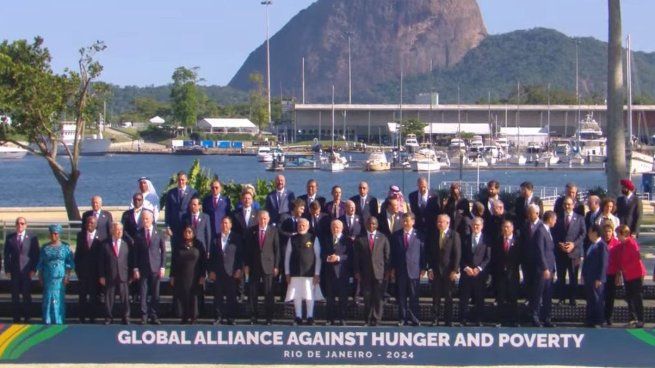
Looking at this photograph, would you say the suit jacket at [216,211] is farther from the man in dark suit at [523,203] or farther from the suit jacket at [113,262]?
the man in dark suit at [523,203]

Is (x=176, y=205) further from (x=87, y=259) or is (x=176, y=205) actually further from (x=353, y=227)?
(x=353, y=227)

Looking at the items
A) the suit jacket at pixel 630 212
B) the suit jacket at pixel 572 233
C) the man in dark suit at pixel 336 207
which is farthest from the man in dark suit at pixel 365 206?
the suit jacket at pixel 630 212

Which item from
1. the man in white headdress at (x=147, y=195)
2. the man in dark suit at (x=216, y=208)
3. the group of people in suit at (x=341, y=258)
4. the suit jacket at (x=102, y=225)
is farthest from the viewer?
the man in white headdress at (x=147, y=195)

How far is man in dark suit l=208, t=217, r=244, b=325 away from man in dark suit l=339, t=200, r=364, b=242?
137 centimetres

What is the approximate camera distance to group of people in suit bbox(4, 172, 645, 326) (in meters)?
14.0

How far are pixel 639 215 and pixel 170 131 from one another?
131412 millimetres

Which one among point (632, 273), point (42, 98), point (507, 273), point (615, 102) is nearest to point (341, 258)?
point (507, 273)

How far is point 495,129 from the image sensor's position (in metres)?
130

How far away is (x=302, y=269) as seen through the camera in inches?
557

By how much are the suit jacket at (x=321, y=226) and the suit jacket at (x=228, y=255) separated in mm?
947

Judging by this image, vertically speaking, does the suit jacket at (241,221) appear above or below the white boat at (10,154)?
above

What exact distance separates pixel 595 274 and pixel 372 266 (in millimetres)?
2804

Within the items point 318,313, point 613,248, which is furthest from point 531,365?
point 318,313

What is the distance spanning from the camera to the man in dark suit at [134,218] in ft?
48.0
